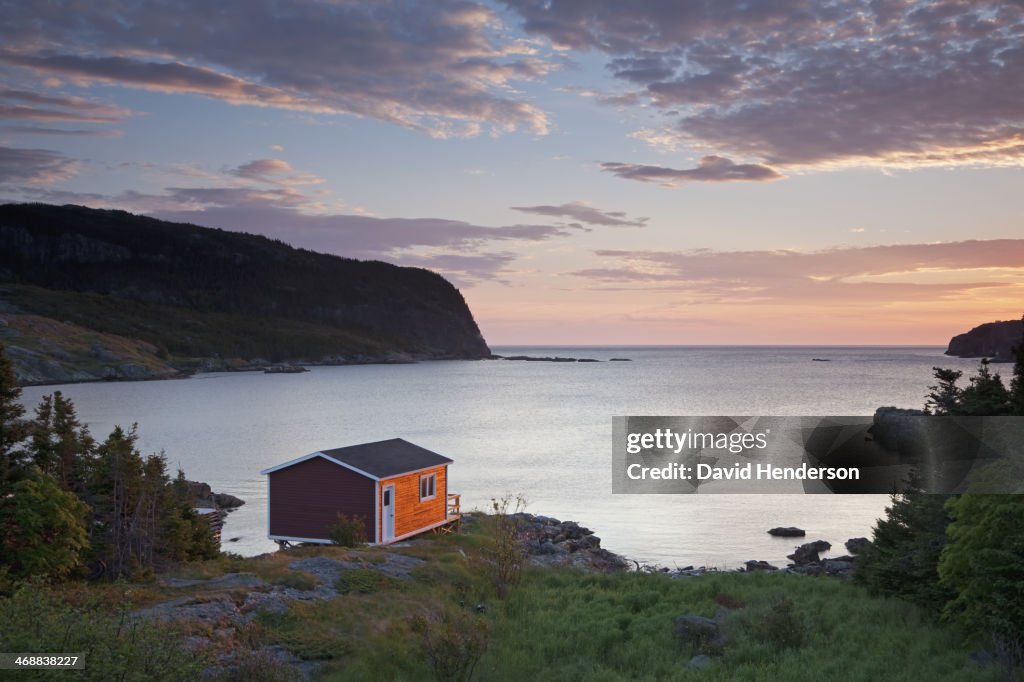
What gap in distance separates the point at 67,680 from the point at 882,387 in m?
158

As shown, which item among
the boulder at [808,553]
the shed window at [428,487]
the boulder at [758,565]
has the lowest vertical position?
the boulder at [808,553]

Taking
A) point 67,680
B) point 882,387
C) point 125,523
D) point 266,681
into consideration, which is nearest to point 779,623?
point 266,681

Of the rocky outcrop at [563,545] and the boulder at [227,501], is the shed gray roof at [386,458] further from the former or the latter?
the boulder at [227,501]

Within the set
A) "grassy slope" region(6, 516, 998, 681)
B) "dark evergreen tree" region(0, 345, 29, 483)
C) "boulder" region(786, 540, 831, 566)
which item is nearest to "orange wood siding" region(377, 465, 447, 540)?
"grassy slope" region(6, 516, 998, 681)

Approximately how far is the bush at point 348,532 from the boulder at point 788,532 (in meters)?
25.4

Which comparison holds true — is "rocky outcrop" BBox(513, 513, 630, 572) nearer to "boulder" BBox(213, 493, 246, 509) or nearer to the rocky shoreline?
the rocky shoreline

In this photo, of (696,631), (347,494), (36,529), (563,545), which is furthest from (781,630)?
(563,545)

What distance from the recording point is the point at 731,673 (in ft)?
47.1

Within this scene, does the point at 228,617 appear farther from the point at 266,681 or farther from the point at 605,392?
the point at 605,392

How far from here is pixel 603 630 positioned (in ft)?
58.2

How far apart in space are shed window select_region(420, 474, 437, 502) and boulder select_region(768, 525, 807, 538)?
2119 centimetres

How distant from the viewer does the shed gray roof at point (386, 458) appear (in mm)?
33938

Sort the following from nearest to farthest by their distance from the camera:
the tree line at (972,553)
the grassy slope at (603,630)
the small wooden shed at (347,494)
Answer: the tree line at (972,553) < the grassy slope at (603,630) < the small wooden shed at (347,494)

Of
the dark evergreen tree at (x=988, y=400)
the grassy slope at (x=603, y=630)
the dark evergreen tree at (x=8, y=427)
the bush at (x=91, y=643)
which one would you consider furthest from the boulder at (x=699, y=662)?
the dark evergreen tree at (x=8, y=427)
